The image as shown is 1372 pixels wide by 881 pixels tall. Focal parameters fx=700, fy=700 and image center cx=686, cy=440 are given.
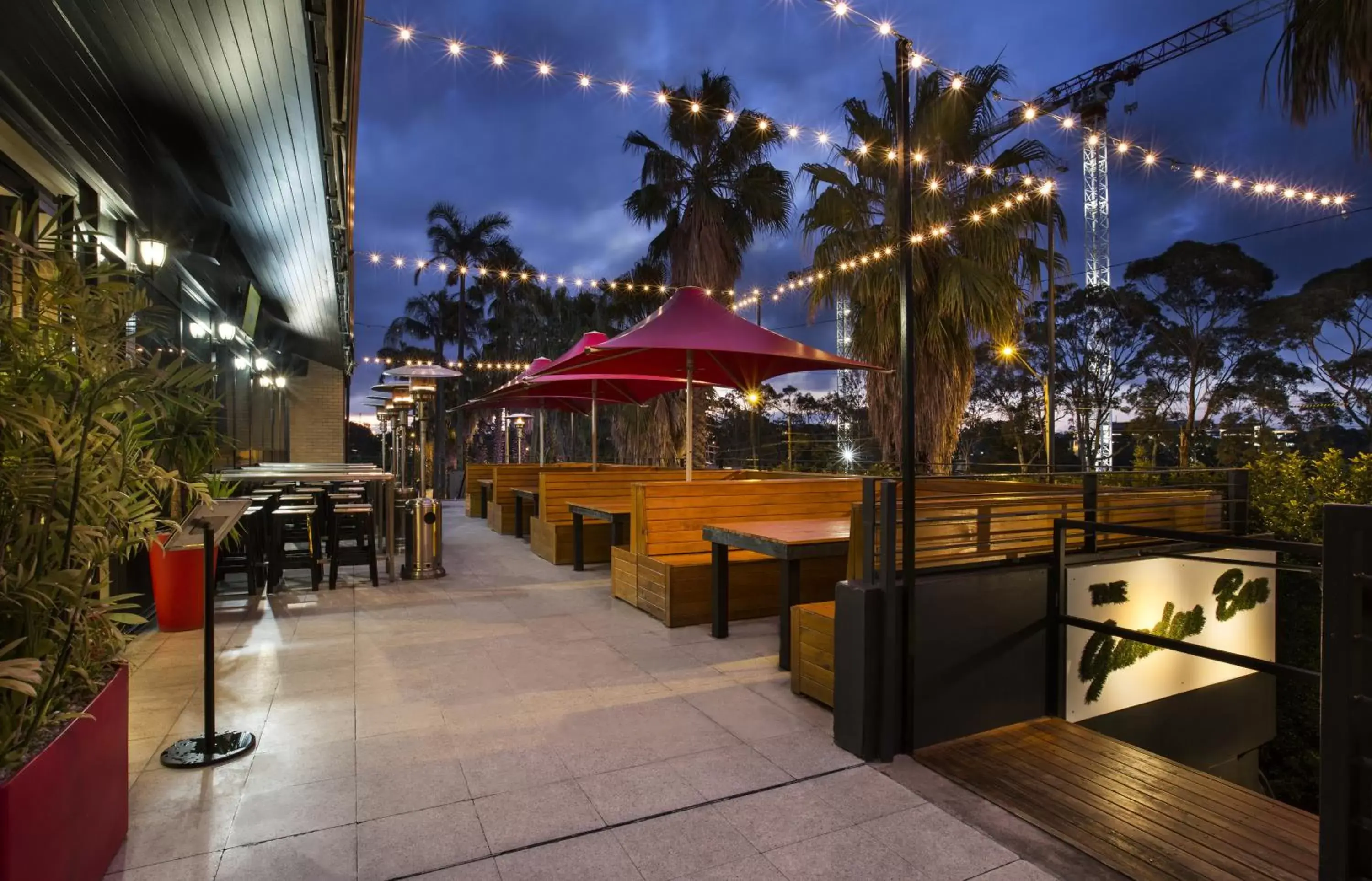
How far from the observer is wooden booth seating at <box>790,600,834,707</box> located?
3346 millimetres

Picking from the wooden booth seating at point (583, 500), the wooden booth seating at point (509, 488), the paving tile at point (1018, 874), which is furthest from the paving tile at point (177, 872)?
the wooden booth seating at point (509, 488)

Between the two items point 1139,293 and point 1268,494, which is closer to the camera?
point 1268,494

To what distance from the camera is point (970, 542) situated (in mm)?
3246

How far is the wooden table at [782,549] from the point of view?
3766 millimetres

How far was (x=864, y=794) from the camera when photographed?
254 cm

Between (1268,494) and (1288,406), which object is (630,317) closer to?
(1268,494)

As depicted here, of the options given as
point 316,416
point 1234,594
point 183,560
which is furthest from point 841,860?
point 316,416

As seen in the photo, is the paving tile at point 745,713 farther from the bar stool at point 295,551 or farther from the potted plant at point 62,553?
the bar stool at point 295,551

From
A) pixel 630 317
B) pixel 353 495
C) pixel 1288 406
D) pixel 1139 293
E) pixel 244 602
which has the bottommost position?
pixel 244 602

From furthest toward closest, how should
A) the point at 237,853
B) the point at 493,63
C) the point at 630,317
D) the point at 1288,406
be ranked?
the point at 1288,406, the point at 630,317, the point at 493,63, the point at 237,853

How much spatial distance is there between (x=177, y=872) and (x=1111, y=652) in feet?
13.5

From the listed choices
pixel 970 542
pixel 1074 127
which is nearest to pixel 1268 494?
pixel 1074 127

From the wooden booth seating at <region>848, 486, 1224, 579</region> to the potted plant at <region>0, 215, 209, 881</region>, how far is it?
269cm

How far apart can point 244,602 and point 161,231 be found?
10.1 ft
